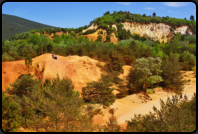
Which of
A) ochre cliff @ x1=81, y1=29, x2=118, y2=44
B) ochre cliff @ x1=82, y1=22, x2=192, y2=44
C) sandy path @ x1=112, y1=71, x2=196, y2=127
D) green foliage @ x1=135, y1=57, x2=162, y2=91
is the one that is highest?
ochre cliff @ x1=82, y1=22, x2=192, y2=44

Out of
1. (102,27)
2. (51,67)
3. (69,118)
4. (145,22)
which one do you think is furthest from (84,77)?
(145,22)

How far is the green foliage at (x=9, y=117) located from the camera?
27.6 feet

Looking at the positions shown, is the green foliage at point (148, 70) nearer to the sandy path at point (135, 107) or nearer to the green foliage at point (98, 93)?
the sandy path at point (135, 107)

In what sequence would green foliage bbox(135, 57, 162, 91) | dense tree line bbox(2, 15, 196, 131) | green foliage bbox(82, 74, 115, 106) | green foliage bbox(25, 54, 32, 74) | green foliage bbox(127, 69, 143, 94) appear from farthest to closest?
green foliage bbox(127, 69, 143, 94), green foliage bbox(135, 57, 162, 91), green foliage bbox(25, 54, 32, 74), green foliage bbox(82, 74, 115, 106), dense tree line bbox(2, 15, 196, 131)

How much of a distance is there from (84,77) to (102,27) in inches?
2107

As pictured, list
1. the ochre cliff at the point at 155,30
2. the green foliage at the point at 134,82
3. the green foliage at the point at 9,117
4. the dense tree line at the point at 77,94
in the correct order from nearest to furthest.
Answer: the green foliage at the point at 9,117 → the dense tree line at the point at 77,94 → the green foliage at the point at 134,82 → the ochre cliff at the point at 155,30

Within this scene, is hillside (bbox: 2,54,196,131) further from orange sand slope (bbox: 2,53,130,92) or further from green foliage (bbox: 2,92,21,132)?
green foliage (bbox: 2,92,21,132)

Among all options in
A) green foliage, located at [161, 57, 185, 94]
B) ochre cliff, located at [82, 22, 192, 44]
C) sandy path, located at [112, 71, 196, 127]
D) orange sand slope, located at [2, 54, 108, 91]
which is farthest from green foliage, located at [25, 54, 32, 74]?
ochre cliff, located at [82, 22, 192, 44]

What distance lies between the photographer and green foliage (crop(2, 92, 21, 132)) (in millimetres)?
8422

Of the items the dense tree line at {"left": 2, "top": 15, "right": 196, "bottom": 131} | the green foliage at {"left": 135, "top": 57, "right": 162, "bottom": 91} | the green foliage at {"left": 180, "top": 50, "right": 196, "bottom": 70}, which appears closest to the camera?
the dense tree line at {"left": 2, "top": 15, "right": 196, "bottom": 131}

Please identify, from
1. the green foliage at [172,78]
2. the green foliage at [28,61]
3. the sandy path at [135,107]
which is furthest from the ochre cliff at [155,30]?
the green foliage at [28,61]

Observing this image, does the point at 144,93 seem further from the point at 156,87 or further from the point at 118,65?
the point at 118,65

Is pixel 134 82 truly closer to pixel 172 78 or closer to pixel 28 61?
pixel 172 78

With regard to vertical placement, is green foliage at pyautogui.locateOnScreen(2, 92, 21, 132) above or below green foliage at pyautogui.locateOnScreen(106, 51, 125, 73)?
below
